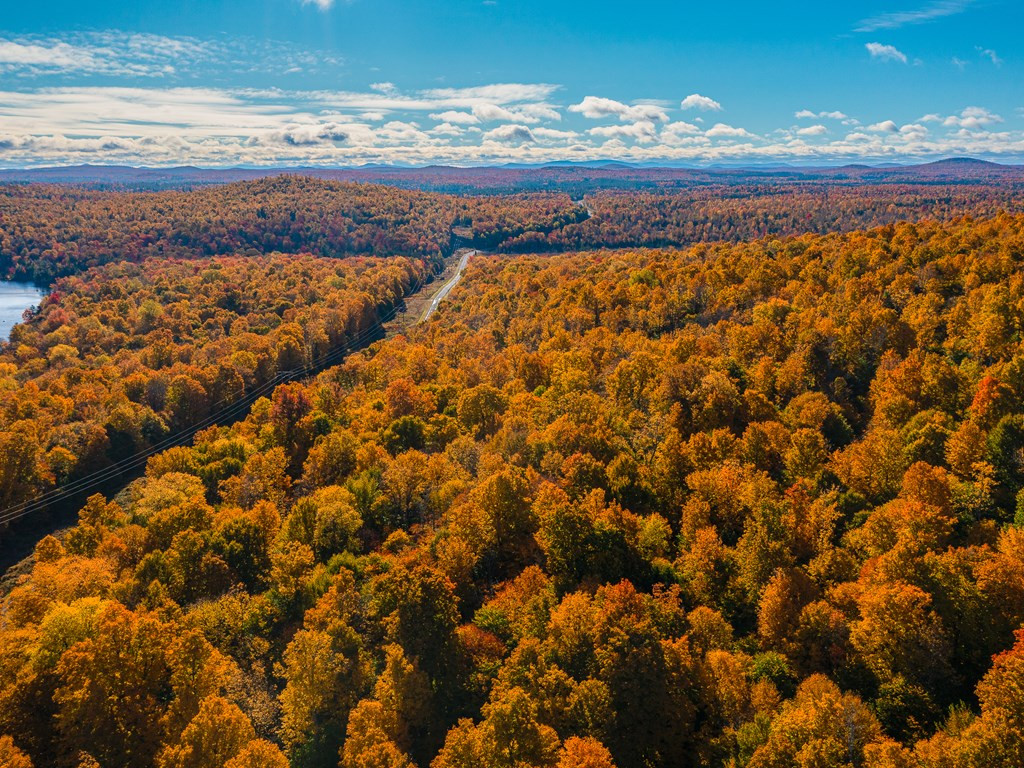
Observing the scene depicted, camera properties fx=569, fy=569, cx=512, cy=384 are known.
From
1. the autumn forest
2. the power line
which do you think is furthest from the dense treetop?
the autumn forest

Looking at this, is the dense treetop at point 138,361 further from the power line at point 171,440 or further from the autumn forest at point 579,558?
the autumn forest at point 579,558

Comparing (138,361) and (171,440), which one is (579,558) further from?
(138,361)

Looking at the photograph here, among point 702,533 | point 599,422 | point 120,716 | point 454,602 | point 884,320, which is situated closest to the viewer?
point 120,716

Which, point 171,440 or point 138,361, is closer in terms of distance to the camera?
point 171,440

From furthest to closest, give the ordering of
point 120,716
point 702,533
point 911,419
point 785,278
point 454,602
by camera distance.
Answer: point 785,278
point 911,419
point 702,533
point 454,602
point 120,716

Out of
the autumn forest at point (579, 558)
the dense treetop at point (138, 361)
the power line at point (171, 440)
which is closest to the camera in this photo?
the autumn forest at point (579, 558)

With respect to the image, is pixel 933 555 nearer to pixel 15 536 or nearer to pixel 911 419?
pixel 911 419

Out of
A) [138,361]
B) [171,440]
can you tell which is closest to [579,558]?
[171,440]

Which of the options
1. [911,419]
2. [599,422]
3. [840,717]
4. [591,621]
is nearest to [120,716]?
[591,621]

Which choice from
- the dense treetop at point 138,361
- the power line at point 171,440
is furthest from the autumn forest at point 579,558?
the dense treetop at point 138,361
